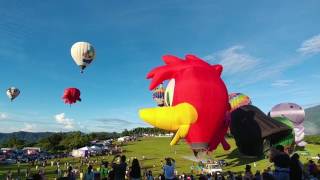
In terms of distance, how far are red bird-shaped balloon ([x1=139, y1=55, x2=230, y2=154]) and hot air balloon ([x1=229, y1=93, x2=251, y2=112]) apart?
14.3m

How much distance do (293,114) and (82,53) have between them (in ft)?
72.9

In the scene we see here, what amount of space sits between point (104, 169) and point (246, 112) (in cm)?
1647

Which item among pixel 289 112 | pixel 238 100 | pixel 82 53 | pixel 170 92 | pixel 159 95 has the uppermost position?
pixel 82 53

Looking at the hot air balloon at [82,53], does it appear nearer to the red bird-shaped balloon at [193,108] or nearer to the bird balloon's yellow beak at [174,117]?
the red bird-shaped balloon at [193,108]

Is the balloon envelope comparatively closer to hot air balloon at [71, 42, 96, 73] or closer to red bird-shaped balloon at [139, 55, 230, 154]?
red bird-shaped balloon at [139, 55, 230, 154]

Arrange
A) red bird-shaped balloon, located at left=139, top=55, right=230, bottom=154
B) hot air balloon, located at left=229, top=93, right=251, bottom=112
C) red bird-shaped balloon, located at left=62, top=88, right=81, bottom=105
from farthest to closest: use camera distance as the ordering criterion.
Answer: red bird-shaped balloon, located at left=62, top=88, right=81, bottom=105
hot air balloon, located at left=229, top=93, right=251, bottom=112
red bird-shaped balloon, located at left=139, top=55, right=230, bottom=154

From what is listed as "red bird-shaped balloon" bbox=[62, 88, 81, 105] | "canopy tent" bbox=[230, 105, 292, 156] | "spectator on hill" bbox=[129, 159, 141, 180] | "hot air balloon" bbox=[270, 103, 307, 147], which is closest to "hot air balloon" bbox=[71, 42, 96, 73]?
"red bird-shaped balloon" bbox=[62, 88, 81, 105]

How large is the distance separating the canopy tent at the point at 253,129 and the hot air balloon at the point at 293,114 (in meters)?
9.06

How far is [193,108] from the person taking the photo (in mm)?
20516

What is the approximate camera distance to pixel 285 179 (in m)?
8.04

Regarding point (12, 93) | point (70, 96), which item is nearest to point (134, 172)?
point (70, 96)

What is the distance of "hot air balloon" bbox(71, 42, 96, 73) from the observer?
39312 mm

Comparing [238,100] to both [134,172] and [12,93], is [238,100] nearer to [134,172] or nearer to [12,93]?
[134,172]

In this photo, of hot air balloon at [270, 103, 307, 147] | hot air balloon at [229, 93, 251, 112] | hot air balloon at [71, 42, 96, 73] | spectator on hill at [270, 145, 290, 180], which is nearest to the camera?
spectator on hill at [270, 145, 290, 180]
